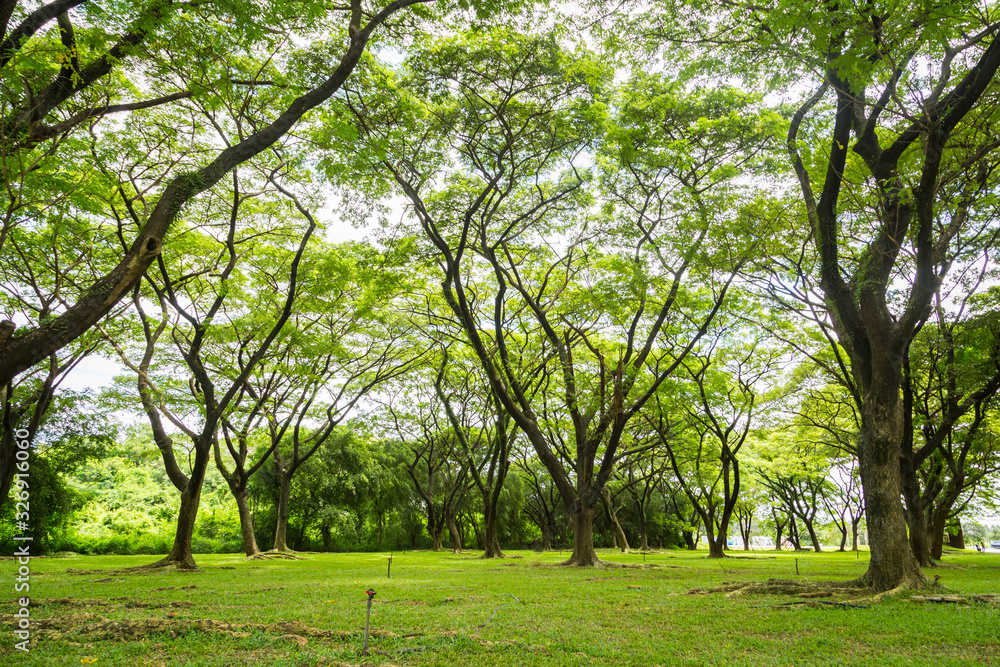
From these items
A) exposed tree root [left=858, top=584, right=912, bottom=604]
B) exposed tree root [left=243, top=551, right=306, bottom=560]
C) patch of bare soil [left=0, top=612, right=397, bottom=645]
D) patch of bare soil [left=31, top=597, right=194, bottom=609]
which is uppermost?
exposed tree root [left=858, top=584, right=912, bottom=604]

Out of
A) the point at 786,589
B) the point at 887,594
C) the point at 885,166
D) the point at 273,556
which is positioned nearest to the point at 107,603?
the point at 786,589

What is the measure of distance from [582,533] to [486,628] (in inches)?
380

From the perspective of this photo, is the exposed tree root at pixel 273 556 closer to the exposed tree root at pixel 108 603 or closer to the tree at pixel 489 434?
the tree at pixel 489 434

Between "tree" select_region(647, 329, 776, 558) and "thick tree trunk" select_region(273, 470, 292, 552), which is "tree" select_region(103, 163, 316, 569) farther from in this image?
"tree" select_region(647, 329, 776, 558)

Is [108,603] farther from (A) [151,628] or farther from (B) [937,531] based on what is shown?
(B) [937,531]

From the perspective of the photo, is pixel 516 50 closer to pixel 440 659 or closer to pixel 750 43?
pixel 750 43

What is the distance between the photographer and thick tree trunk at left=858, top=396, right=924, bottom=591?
24.6 ft

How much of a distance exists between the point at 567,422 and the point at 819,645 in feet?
57.0

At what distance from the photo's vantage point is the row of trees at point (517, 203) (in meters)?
5.98

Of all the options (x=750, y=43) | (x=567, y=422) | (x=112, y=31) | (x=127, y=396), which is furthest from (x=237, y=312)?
(x=750, y=43)

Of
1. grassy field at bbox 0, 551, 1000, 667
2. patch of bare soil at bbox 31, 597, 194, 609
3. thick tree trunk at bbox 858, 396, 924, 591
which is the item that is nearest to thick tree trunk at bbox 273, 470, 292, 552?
grassy field at bbox 0, 551, 1000, 667

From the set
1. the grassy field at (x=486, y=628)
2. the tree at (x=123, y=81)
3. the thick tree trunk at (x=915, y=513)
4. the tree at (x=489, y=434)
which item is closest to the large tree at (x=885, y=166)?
the grassy field at (x=486, y=628)

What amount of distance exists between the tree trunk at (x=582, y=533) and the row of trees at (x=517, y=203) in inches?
5.5

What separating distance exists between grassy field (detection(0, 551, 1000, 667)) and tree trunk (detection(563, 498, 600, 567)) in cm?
572
